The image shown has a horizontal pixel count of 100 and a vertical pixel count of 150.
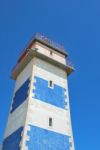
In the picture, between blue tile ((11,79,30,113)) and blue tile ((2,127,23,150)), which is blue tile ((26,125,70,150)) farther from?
blue tile ((11,79,30,113))

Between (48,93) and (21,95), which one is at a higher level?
(21,95)

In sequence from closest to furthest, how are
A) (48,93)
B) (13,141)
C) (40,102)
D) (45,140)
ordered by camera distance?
(45,140) → (13,141) → (40,102) → (48,93)

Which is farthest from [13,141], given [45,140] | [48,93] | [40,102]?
[48,93]

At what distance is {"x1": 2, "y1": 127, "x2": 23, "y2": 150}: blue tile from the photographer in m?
17.0

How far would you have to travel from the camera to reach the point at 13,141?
17.9 metres

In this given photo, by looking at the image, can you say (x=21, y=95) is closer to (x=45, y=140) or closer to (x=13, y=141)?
(x=13, y=141)

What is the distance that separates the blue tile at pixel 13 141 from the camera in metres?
17.0

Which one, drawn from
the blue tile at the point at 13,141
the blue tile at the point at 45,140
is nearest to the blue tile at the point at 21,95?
the blue tile at the point at 13,141

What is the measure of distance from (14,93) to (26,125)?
22.2 ft

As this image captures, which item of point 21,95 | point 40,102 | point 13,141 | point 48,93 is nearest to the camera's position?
point 13,141

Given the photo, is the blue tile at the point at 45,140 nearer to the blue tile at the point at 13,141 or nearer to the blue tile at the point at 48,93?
the blue tile at the point at 13,141

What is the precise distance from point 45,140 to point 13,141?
102 inches

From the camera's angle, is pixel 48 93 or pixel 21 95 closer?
pixel 48 93

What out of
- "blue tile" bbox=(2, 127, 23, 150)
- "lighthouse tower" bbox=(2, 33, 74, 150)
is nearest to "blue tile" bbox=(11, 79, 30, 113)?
"lighthouse tower" bbox=(2, 33, 74, 150)
